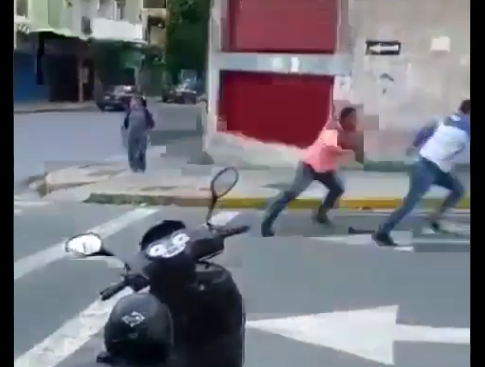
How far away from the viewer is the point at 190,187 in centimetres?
236

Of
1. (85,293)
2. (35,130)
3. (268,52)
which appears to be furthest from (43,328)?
(268,52)

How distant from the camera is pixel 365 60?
2.28 m

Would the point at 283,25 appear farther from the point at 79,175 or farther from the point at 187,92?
the point at 79,175

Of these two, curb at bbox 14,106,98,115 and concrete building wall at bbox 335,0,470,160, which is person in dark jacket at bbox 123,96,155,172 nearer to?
curb at bbox 14,106,98,115

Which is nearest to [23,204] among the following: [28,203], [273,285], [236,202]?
[28,203]

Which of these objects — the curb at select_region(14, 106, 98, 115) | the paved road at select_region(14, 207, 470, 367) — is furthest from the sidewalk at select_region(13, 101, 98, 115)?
the paved road at select_region(14, 207, 470, 367)

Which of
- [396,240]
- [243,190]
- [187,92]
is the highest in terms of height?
[187,92]

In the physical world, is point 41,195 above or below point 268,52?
below

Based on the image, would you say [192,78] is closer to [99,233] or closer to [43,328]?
[99,233]

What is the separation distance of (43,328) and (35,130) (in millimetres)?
462

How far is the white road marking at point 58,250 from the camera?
231 centimetres

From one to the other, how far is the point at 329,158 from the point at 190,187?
0.33m

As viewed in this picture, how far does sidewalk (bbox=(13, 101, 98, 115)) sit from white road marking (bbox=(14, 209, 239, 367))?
0.46 metres

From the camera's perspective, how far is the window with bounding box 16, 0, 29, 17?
2.32 m
